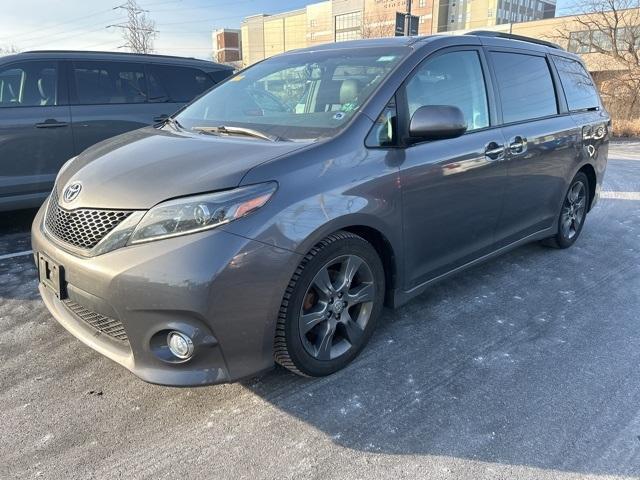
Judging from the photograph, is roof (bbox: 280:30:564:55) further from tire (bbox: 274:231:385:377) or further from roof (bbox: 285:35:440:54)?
tire (bbox: 274:231:385:377)

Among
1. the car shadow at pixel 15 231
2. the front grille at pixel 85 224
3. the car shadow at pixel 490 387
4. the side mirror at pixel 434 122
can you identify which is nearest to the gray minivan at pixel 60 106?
the car shadow at pixel 15 231

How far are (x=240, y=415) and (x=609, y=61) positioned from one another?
28.2 m

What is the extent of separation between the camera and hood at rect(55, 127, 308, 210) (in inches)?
88.1

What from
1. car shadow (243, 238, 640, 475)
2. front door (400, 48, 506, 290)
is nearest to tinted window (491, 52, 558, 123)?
front door (400, 48, 506, 290)

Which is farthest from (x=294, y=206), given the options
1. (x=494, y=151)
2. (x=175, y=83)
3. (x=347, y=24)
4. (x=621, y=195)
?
(x=347, y=24)

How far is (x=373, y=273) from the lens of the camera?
9.15 ft

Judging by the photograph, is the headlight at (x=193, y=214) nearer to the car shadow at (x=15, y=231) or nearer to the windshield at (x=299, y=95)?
the windshield at (x=299, y=95)

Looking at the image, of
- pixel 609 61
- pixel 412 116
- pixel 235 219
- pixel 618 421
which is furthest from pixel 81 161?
pixel 609 61

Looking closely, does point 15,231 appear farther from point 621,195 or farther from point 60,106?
point 621,195

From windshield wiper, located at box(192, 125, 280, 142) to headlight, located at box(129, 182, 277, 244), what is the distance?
60 cm

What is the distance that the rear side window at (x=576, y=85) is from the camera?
15.0ft

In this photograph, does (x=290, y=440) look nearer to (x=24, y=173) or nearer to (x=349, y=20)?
(x=24, y=173)

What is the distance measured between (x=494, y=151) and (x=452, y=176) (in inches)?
21.6

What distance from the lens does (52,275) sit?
2518 millimetres
